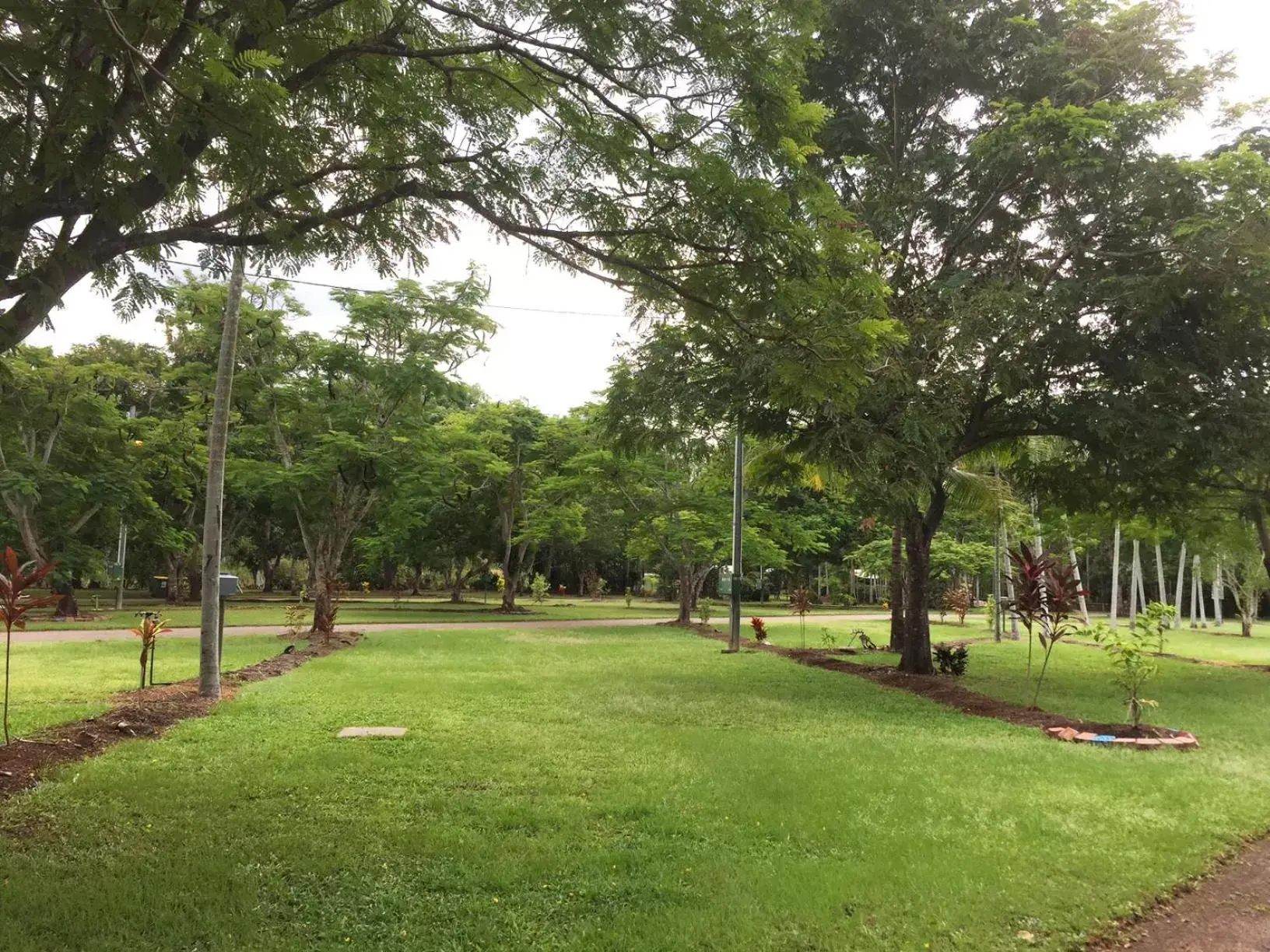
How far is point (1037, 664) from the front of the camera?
57.1 ft

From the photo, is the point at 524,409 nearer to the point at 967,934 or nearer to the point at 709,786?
the point at 709,786

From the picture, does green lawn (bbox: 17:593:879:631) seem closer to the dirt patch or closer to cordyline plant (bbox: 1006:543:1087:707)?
Answer: cordyline plant (bbox: 1006:543:1087:707)

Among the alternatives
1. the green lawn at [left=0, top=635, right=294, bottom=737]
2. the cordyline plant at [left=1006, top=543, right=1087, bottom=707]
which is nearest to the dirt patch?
the cordyline plant at [left=1006, top=543, right=1087, bottom=707]

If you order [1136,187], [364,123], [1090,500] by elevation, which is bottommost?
[1090,500]

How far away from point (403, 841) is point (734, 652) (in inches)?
528

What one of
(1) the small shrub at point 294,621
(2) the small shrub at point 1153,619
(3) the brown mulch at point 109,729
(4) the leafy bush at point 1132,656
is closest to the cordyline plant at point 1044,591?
(4) the leafy bush at point 1132,656

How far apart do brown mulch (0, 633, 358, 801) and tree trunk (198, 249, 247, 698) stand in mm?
370

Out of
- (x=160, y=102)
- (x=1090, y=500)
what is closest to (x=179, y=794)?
(x=160, y=102)

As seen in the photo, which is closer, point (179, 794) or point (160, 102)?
point (160, 102)

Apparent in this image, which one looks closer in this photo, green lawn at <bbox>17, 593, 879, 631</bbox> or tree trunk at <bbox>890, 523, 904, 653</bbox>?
tree trunk at <bbox>890, 523, 904, 653</bbox>

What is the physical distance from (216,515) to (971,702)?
34.9 feet

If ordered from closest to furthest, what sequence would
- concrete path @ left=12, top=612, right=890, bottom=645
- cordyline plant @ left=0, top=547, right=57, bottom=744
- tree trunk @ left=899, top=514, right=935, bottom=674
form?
cordyline plant @ left=0, top=547, right=57, bottom=744
tree trunk @ left=899, top=514, right=935, bottom=674
concrete path @ left=12, top=612, right=890, bottom=645

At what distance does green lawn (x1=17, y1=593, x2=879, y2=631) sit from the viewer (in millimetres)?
22516

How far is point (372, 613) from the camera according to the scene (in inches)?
1166
